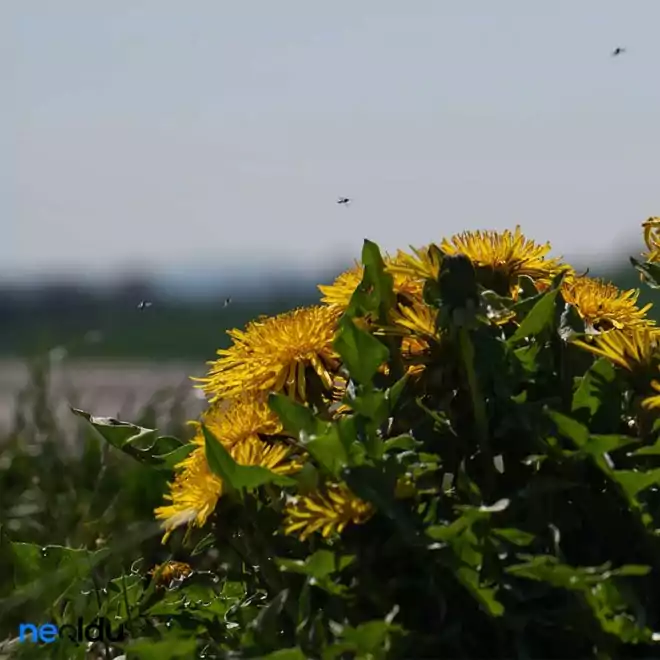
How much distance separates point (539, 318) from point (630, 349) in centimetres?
17

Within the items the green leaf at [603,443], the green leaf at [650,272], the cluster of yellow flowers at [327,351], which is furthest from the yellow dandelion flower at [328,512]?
the green leaf at [650,272]

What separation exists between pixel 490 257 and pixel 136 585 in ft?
2.97

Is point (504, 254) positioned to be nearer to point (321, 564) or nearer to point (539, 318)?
point (539, 318)

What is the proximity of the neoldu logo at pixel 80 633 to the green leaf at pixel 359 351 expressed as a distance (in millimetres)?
740

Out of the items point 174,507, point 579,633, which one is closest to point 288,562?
point 174,507

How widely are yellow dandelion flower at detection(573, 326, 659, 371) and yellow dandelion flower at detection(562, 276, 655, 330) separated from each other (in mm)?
151

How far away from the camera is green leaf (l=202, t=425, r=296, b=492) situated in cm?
180

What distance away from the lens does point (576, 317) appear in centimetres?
201

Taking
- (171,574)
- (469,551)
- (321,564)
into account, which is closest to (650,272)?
(469,551)

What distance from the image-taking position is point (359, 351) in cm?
187

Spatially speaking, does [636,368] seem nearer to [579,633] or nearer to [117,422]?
[579,633]

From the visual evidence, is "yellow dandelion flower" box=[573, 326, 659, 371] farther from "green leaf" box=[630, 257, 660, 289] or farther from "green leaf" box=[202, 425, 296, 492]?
"green leaf" box=[202, 425, 296, 492]

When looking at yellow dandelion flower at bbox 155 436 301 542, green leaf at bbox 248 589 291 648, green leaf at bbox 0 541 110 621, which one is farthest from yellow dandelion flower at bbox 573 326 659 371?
green leaf at bbox 0 541 110 621

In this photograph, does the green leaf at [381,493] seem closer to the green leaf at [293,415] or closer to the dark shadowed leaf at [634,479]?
the green leaf at [293,415]
